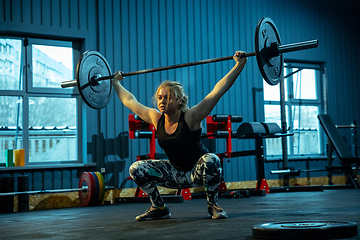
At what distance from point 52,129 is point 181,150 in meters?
2.91

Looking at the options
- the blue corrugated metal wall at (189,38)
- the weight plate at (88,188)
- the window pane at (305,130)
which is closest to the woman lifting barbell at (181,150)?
the weight plate at (88,188)

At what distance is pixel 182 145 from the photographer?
2502mm

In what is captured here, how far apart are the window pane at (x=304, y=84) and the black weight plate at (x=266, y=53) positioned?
4198 mm

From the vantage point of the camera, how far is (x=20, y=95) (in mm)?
4871

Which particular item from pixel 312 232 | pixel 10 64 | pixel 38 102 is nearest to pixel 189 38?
pixel 38 102

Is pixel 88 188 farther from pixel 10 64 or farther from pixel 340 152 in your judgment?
pixel 340 152

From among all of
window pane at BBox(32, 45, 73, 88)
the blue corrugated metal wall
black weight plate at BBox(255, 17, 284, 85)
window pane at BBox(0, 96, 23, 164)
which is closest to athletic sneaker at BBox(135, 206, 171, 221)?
black weight plate at BBox(255, 17, 284, 85)

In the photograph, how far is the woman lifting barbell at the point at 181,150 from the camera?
2473 mm

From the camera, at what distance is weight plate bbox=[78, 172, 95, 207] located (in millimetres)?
4570

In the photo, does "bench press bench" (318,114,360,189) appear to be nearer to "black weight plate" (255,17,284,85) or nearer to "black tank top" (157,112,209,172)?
"black weight plate" (255,17,284,85)

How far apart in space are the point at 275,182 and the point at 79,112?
3.09m

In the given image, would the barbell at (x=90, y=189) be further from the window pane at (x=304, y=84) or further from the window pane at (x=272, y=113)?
the window pane at (x=304, y=84)

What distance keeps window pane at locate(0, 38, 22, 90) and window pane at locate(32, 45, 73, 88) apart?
6.9 inches

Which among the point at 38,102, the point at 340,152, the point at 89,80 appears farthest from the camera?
the point at 340,152
